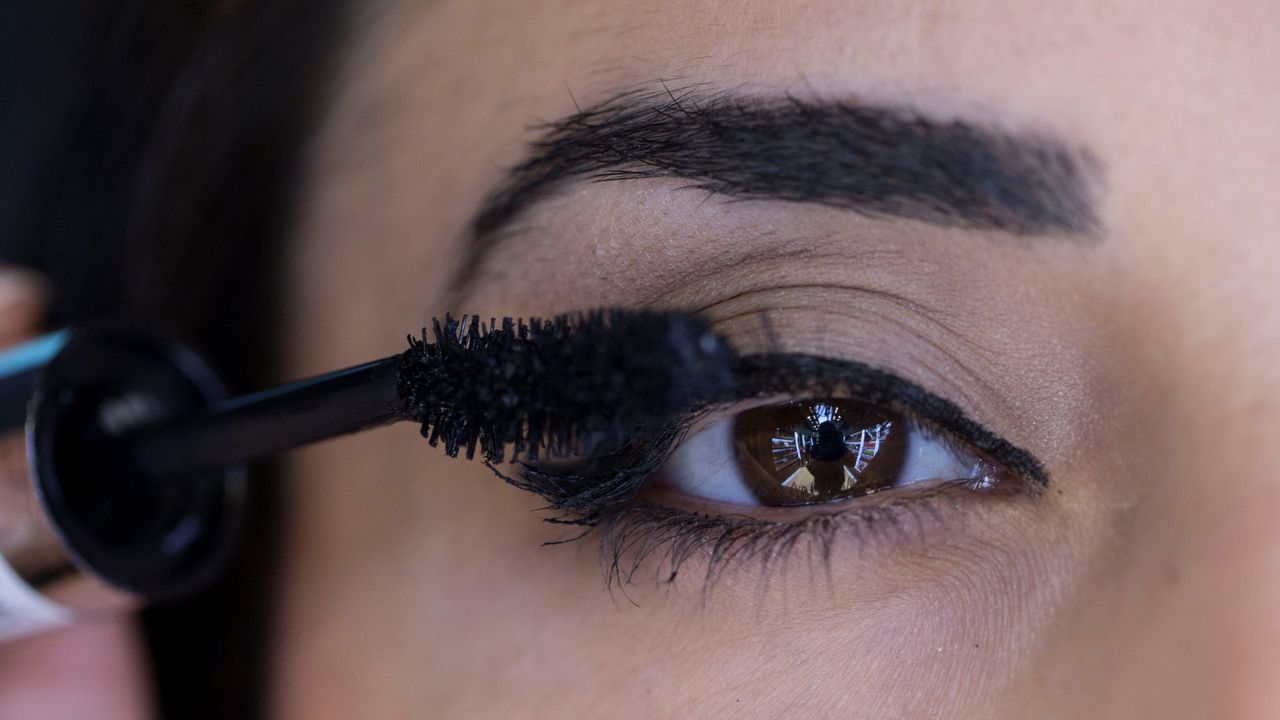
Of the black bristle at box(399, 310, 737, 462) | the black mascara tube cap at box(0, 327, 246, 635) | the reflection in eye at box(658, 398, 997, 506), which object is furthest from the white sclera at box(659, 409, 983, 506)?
the black mascara tube cap at box(0, 327, 246, 635)

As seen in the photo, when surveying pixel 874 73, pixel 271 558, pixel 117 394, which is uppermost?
pixel 874 73

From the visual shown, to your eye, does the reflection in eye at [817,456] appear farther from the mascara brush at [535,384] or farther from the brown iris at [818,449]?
the mascara brush at [535,384]

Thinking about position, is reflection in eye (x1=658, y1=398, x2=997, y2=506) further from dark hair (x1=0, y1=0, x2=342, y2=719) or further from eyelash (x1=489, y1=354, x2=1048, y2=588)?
dark hair (x1=0, y1=0, x2=342, y2=719)

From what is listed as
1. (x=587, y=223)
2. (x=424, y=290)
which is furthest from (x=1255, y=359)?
(x=424, y=290)

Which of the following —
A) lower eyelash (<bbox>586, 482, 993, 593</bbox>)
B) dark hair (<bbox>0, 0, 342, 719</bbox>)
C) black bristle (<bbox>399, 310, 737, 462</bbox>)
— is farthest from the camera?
dark hair (<bbox>0, 0, 342, 719</bbox>)

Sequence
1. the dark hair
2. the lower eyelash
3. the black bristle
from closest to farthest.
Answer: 1. the black bristle
2. the lower eyelash
3. the dark hair

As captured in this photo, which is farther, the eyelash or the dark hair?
the dark hair

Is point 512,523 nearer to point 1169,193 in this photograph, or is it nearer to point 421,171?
point 421,171

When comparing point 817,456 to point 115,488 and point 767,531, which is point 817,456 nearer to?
point 767,531
